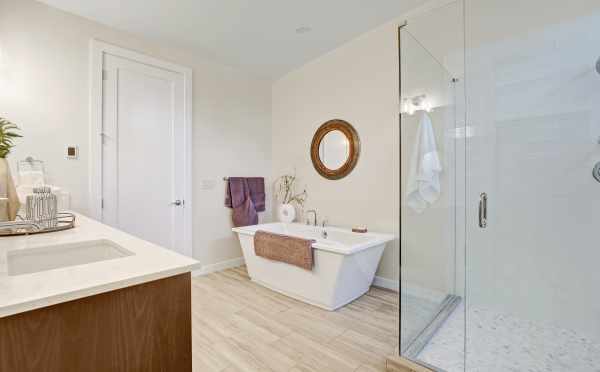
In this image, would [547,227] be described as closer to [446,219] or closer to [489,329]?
[446,219]

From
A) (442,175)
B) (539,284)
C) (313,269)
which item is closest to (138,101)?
(313,269)

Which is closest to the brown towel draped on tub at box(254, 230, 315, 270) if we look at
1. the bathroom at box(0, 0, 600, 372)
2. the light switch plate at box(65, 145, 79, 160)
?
the bathroom at box(0, 0, 600, 372)

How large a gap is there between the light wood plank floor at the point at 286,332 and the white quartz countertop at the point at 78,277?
115cm

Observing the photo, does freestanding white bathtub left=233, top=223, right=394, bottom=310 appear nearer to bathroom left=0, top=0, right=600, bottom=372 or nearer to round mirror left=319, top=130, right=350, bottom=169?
bathroom left=0, top=0, right=600, bottom=372

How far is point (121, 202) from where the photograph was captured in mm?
2873

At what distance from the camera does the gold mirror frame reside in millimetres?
3236

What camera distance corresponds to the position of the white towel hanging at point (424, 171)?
1973 mm

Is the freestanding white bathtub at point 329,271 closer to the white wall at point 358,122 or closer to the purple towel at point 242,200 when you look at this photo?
the white wall at point 358,122

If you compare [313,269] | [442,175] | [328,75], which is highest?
[328,75]

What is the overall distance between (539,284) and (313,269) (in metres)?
1.66

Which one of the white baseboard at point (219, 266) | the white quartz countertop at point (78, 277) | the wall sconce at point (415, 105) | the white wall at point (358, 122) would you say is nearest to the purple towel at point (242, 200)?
the white baseboard at point (219, 266)

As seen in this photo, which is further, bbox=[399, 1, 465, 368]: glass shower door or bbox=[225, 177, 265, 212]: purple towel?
bbox=[225, 177, 265, 212]: purple towel

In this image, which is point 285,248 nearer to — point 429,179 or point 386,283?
point 386,283

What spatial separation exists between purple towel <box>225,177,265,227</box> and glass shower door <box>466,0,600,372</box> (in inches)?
97.7
